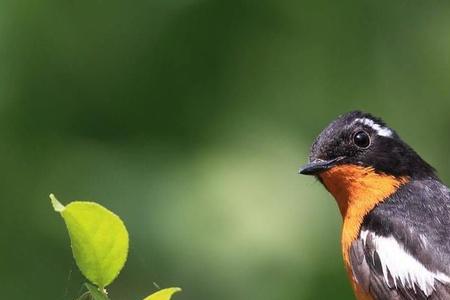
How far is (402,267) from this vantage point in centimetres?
435

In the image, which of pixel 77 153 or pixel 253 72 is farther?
pixel 253 72

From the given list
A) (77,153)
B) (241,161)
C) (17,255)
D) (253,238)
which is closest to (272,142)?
(241,161)

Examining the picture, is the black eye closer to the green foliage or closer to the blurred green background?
the blurred green background

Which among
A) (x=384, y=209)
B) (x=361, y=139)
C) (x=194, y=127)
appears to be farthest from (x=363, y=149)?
(x=194, y=127)

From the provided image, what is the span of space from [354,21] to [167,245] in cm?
200

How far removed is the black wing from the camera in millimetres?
4234

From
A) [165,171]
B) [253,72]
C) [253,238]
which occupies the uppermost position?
[253,72]

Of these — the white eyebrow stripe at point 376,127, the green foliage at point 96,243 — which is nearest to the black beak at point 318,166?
the white eyebrow stripe at point 376,127

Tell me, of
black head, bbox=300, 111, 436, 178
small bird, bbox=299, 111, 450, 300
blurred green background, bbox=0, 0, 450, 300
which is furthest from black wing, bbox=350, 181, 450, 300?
blurred green background, bbox=0, 0, 450, 300

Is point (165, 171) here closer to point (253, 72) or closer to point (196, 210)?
point (196, 210)

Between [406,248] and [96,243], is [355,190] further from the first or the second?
[96,243]

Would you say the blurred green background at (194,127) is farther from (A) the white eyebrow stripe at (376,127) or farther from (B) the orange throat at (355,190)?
(A) the white eyebrow stripe at (376,127)

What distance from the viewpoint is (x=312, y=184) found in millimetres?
5840

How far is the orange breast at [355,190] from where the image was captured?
14.9ft
